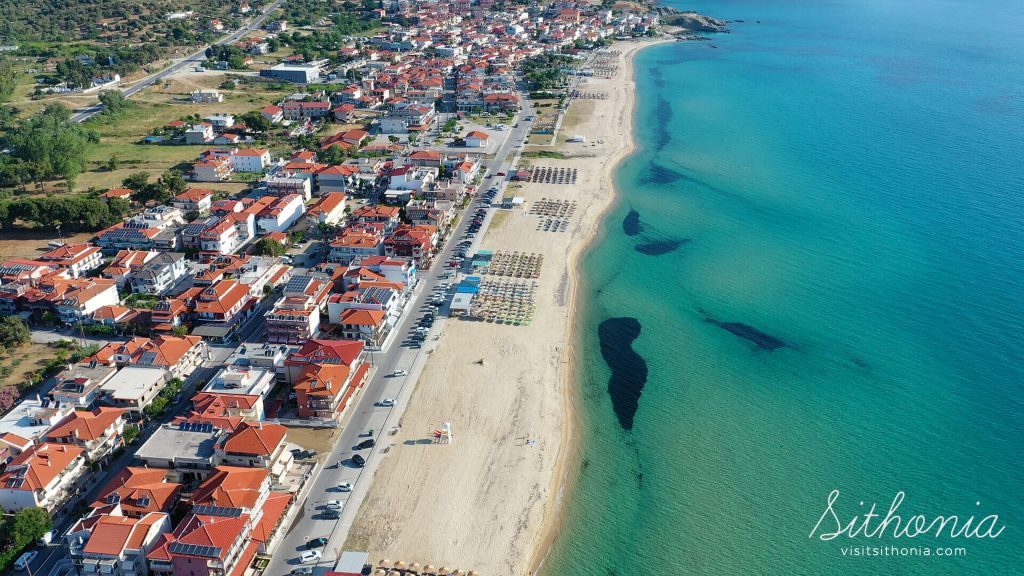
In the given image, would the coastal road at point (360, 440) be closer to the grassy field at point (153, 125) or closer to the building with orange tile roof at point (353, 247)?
the building with orange tile roof at point (353, 247)

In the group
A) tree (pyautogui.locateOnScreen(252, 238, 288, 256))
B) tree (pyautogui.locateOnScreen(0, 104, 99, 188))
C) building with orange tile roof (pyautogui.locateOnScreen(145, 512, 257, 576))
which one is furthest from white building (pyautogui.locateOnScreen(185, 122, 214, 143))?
building with orange tile roof (pyautogui.locateOnScreen(145, 512, 257, 576))

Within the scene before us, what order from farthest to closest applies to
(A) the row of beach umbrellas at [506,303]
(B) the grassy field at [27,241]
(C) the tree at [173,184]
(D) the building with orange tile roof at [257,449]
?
(C) the tree at [173,184] → (B) the grassy field at [27,241] → (A) the row of beach umbrellas at [506,303] → (D) the building with orange tile roof at [257,449]

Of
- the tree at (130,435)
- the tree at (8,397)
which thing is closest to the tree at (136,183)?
the tree at (8,397)

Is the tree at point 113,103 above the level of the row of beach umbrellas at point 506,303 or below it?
above

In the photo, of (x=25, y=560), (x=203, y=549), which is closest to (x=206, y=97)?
(x=25, y=560)

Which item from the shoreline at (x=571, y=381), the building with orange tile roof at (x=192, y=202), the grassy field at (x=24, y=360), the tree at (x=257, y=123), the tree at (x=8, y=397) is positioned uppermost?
the tree at (x=257, y=123)

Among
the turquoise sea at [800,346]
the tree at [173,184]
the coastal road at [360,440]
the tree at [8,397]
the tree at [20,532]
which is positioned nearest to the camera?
the tree at [20,532]

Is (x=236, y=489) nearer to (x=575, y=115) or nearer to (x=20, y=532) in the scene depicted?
(x=20, y=532)

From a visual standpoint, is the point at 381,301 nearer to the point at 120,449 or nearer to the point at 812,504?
the point at 120,449

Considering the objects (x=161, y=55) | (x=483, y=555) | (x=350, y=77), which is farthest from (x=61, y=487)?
(x=161, y=55)
